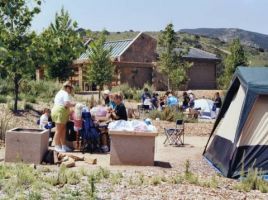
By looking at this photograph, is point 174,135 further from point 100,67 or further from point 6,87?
point 100,67

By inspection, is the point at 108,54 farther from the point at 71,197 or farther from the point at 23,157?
the point at 71,197

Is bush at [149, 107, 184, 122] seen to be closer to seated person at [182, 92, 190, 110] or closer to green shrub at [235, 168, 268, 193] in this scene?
seated person at [182, 92, 190, 110]

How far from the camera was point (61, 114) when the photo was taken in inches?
427

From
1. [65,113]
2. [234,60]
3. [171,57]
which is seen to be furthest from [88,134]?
[234,60]

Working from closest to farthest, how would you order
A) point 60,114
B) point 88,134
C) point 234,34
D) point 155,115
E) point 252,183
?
1. point 252,183
2. point 60,114
3. point 88,134
4. point 155,115
5. point 234,34

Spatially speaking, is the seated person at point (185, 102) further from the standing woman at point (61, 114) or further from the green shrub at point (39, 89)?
the standing woman at point (61, 114)

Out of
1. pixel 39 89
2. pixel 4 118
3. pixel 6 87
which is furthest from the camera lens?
pixel 39 89

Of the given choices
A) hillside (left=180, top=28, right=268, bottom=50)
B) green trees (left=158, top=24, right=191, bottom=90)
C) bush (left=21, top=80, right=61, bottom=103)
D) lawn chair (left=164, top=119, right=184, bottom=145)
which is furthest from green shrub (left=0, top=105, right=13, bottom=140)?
hillside (left=180, top=28, right=268, bottom=50)

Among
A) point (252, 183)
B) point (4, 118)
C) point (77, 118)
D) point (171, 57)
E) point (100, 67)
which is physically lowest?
point (252, 183)

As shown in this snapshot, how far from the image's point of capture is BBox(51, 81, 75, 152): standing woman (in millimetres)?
10844

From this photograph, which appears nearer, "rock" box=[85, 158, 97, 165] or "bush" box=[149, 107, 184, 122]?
"rock" box=[85, 158, 97, 165]

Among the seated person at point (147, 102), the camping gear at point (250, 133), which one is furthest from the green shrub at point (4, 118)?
the seated person at point (147, 102)

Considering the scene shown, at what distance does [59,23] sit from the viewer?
99.9 ft

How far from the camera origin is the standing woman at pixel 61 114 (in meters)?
10.8
